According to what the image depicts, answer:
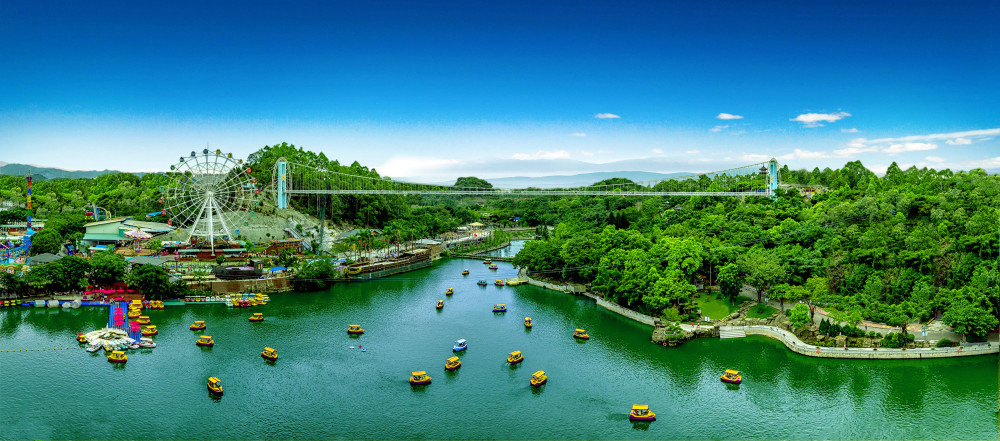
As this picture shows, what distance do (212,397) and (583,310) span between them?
35.5ft

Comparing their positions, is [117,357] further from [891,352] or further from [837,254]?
[837,254]

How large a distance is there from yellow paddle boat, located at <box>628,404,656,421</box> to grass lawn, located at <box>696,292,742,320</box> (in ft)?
21.7

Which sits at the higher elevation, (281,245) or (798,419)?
(281,245)

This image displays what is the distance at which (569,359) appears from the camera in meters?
14.8

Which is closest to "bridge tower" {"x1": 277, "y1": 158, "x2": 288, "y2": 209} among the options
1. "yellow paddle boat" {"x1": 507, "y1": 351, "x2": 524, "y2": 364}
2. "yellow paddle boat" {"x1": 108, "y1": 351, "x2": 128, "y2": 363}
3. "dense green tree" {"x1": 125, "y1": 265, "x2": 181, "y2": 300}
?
"dense green tree" {"x1": 125, "y1": 265, "x2": 181, "y2": 300}

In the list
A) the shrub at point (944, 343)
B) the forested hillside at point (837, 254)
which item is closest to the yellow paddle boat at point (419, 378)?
the forested hillside at point (837, 254)

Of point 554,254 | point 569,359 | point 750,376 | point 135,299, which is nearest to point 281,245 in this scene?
point 135,299

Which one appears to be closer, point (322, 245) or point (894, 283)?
point (894, 283)

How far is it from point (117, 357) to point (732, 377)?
13.5m

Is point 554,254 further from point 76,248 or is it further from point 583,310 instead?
point 76,248

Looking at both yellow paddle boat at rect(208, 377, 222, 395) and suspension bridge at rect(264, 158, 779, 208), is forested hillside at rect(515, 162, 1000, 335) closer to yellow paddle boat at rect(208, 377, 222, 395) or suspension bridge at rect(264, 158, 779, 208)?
suspension bridge at rect(264, 158, 779, 208)

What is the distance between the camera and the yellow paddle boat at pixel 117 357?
1433cm

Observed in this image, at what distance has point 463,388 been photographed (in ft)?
43.0

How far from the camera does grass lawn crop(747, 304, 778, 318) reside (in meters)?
17.2
